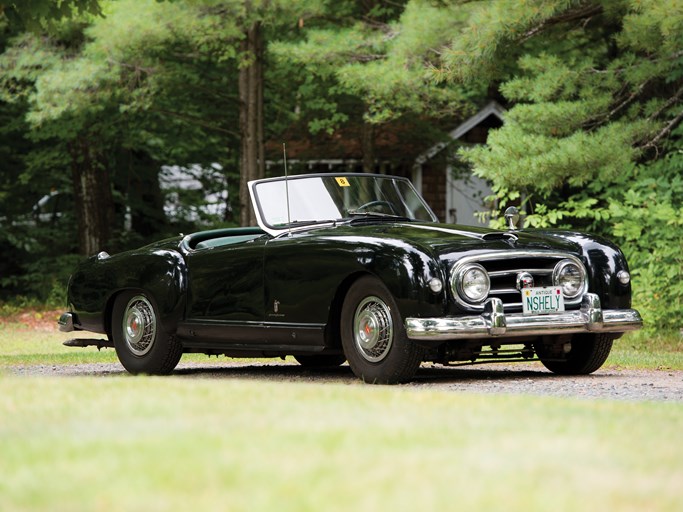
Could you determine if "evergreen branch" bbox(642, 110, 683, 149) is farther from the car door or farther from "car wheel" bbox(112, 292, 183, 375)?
"car wheel" bbox(112, 292, 183, 375)

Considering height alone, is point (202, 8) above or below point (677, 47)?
above

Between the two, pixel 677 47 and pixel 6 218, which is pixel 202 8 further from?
pixel 6 218

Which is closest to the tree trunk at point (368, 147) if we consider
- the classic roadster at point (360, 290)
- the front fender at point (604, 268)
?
the classic roadster at point (360, 290)

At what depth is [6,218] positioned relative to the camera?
32406 mm

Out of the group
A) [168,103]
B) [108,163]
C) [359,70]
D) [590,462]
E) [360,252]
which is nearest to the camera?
[590,462]

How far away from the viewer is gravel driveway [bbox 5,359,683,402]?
9000mm

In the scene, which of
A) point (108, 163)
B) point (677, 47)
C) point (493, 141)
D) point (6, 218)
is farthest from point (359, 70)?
point (6, 218)

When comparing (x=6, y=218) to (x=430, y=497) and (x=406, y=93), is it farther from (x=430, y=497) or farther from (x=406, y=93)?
(x=430, y=497)

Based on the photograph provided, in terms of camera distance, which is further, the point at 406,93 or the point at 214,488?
the point at 406,93

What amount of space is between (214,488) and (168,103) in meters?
23.8

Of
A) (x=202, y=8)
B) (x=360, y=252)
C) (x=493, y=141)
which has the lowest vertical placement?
(x=360, y=252)

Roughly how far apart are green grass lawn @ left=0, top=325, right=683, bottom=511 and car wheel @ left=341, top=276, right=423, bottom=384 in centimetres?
164

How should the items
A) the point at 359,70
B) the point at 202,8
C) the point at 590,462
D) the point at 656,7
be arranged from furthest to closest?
the point at 202,8 → the point at 359,70 → the point at 656,7 → the point at 590,462

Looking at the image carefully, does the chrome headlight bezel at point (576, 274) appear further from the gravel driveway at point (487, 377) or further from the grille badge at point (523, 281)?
the gravel driveway at point (487, 377)
